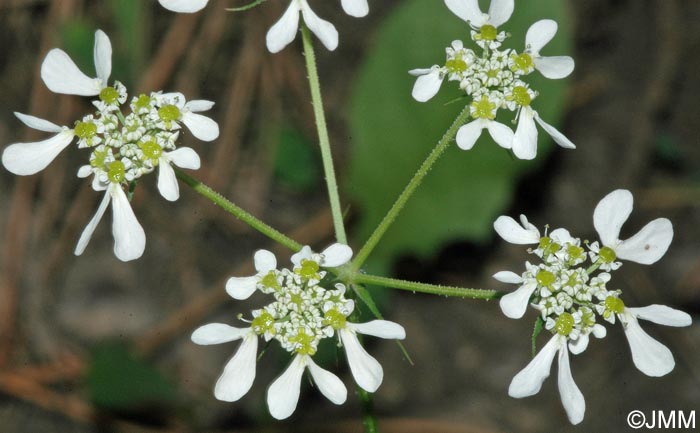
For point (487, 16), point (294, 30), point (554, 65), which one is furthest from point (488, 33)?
point (294, 30)

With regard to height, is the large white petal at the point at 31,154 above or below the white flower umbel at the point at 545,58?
below

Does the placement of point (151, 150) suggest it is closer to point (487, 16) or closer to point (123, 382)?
point (487, 16)

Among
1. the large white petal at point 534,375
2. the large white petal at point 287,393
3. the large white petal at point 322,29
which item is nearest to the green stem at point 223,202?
the large white petal at point 287,393

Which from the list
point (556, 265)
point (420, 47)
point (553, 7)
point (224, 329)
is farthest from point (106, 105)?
point (553, 7)

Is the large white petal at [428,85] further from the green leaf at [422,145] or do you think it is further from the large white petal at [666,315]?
the green leaf at [422,145]

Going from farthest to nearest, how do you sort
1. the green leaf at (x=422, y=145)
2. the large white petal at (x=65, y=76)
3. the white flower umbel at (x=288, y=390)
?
the green leaf at (x=422, y=145) < the large white petal at (x=65, y=76) < the white flower umbel at (x=288, y=390)

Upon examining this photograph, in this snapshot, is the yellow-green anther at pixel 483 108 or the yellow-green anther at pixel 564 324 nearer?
the yellow-green anther at pixel 564 324

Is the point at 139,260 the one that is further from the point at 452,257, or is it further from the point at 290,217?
the point at 452,257
